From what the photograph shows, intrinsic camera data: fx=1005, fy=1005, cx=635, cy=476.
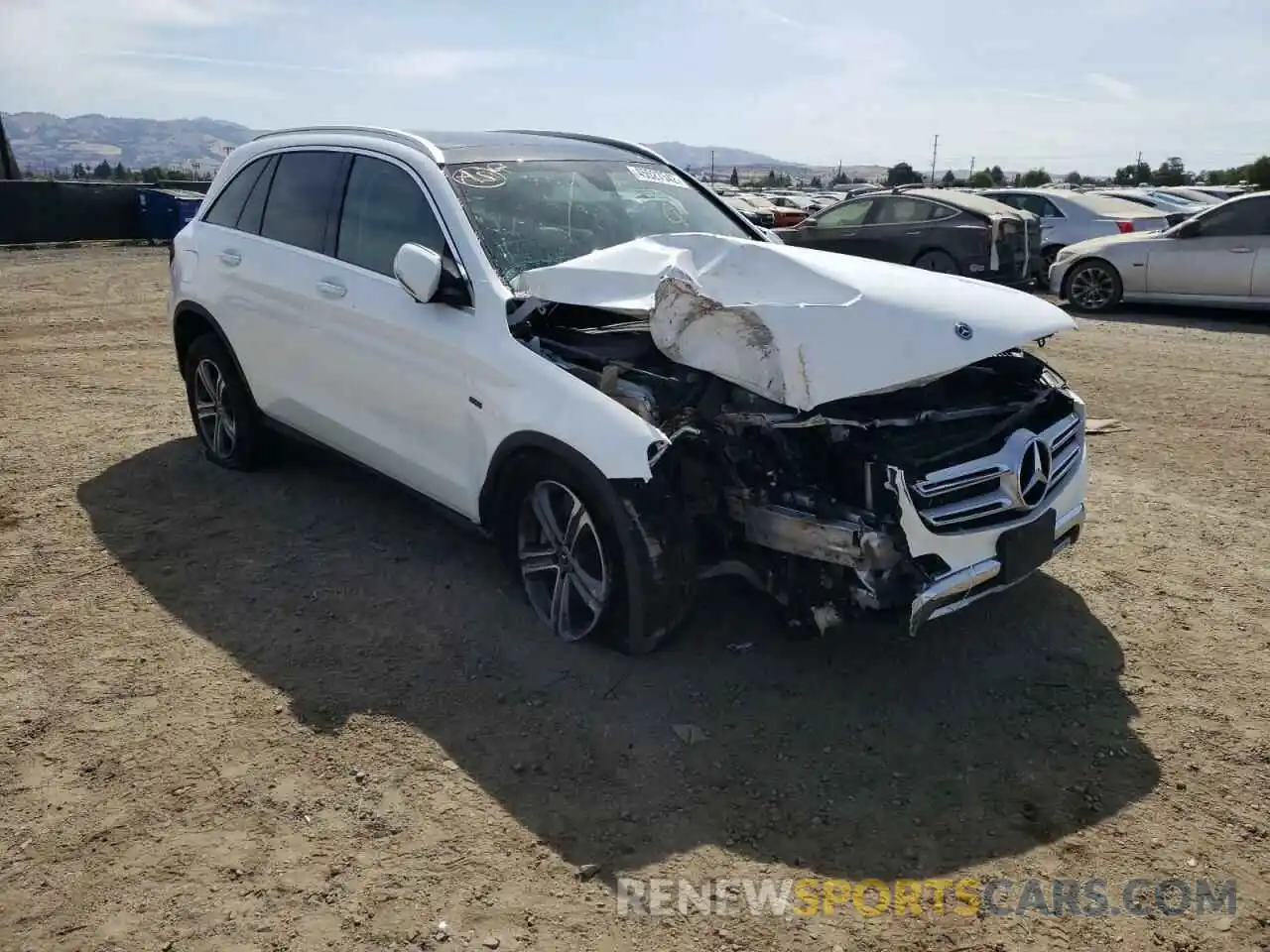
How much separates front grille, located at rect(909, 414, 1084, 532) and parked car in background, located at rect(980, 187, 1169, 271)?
1229 centimetres

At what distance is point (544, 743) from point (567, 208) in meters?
2.40

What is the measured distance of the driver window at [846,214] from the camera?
1398 centimetres

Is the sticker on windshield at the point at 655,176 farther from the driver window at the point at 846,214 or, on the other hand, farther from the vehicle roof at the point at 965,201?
the driver window at the point at 846,214

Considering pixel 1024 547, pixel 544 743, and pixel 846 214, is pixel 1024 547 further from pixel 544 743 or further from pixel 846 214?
pixel 846 214

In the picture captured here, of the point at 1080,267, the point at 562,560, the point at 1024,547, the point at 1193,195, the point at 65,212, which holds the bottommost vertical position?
the point at 562,560

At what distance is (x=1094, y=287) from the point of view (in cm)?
1246

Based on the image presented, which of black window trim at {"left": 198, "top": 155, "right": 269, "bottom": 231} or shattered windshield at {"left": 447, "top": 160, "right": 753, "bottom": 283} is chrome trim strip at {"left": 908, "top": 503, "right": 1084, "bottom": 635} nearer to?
shattered windshield at {"left": 447, "top": 160, "right": 753, "bottom": 283}

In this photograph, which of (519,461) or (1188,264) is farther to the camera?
(1188,264)

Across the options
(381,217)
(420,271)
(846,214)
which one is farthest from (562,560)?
(846,214)

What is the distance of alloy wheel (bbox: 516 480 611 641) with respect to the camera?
3730mm

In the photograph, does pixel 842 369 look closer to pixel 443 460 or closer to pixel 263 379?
pixel 443 460

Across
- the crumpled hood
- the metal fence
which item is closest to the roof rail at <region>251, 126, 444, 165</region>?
the crumpled hood

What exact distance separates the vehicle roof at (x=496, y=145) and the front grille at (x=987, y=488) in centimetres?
249

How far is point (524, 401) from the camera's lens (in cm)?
370
